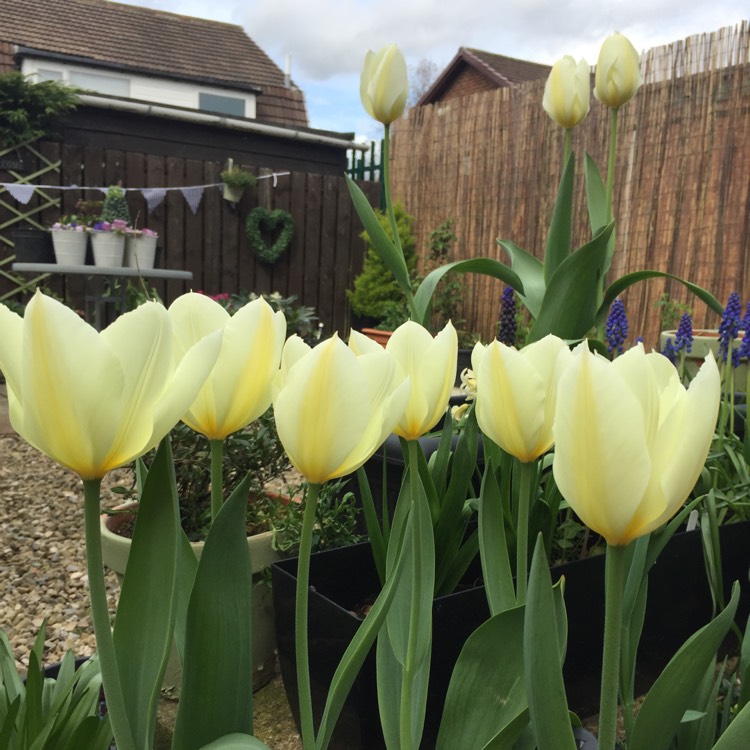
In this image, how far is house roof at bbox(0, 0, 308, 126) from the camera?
10.6 metres

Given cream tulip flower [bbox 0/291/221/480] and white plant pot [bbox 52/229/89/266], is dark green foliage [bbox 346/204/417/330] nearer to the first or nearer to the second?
white plant pot [bbox 52/229/89/266]

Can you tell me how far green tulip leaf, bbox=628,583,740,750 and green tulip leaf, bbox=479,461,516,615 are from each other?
171mm

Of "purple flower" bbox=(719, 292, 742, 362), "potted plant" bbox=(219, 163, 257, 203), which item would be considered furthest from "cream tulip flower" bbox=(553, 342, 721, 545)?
"potted plant" bbox=(219, 163, 257, 203)

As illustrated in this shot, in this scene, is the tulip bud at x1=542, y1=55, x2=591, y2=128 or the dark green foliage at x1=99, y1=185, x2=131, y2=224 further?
the dark green foliage at x1=99, y1=185, x2=131, y2=224

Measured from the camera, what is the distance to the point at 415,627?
592 millimetres

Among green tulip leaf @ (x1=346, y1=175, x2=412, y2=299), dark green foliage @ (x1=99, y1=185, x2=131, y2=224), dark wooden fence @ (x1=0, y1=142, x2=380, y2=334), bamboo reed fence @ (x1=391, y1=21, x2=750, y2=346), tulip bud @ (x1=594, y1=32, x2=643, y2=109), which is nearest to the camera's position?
green tulip leaf @ (x1=346, y1=175, x2=412, y2=299)

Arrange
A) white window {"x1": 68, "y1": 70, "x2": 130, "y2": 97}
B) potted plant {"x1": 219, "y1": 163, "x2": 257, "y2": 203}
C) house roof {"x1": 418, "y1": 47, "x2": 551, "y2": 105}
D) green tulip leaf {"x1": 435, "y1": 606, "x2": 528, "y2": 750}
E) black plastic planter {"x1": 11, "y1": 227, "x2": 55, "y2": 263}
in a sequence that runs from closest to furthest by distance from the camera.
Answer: green tulip leaf {"x1": 435, "y1": 606, "x2": 528, "y2": 750}
black plastic planter {"x1": 11, "y1": 227, "x2": 55, "y2": 263}
potted plant {"x1": 219, "y1": 163, "x2": 257, "y2": 203}
white window {"x1": 68, "y1": 70, "x2": 130, "y2": 97}
house roof {"x1": 418, "y1": 47, "x2": 551, "y2": 105}

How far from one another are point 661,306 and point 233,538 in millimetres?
4679

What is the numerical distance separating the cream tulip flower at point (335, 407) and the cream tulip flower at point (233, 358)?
0.19 feet

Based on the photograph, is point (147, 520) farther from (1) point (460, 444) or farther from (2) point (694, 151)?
(2) point (694, 151)

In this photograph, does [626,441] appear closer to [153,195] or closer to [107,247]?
[107,247]

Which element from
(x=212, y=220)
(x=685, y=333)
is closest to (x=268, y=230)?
(x=212, y=220)

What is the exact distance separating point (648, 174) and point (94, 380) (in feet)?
16.9

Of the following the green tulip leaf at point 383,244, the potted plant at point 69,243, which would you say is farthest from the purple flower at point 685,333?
the potted plant at point 69,243
